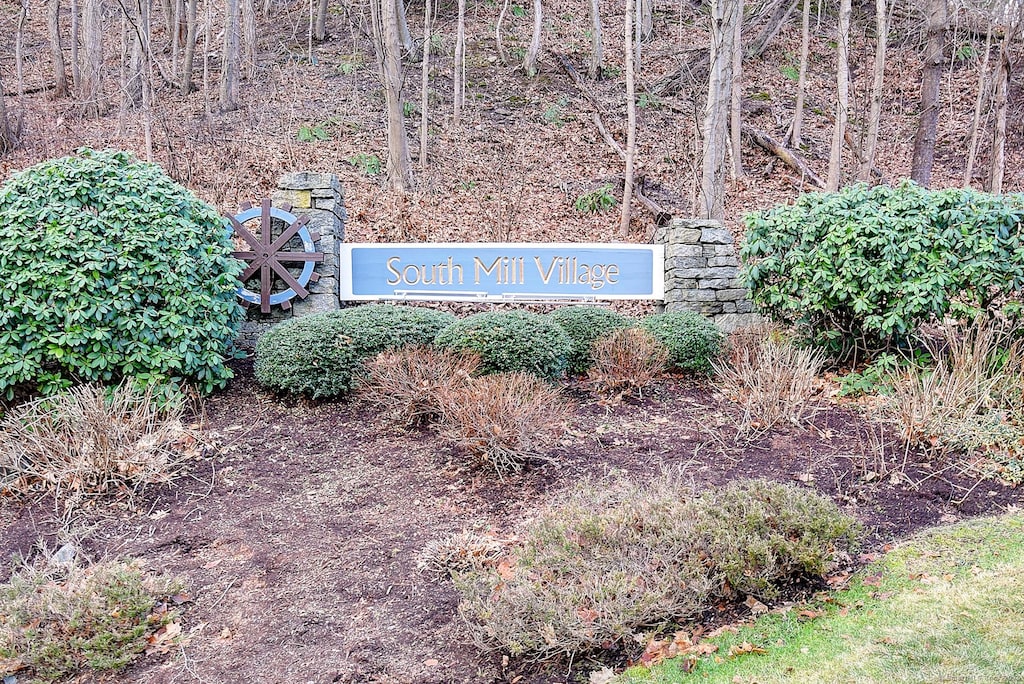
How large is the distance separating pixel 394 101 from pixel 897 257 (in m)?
8.39

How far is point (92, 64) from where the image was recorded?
1544 centimetres

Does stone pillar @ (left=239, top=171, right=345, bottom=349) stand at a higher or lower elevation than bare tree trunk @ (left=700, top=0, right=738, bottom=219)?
lower

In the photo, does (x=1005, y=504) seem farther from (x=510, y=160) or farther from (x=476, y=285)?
(x=510, y=160)

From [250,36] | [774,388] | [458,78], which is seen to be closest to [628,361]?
[774,388]

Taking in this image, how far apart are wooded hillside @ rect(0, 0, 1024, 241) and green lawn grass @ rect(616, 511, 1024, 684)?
275 inches

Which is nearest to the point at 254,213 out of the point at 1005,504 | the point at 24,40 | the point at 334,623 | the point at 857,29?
the point at 334,623

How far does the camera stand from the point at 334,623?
141 inches

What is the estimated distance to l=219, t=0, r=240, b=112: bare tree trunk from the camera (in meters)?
15.2

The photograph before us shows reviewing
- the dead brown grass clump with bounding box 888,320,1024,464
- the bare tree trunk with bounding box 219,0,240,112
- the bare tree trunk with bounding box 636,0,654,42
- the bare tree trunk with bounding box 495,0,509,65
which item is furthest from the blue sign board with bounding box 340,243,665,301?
the bare tree trunk with bounding box 636,0,654,42

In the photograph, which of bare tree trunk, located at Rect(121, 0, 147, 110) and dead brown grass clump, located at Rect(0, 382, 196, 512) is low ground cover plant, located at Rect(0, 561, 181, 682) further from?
bare tree trunk, located at Rect(121, 0, 147, 110)

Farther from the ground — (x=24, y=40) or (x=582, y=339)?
(x=24, y=40)

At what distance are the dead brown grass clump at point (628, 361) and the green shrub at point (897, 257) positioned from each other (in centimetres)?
125

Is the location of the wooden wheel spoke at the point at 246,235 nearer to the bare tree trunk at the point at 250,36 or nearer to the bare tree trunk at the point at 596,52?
the bare tree trunk at the point at 250,36

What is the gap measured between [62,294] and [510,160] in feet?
31.4
